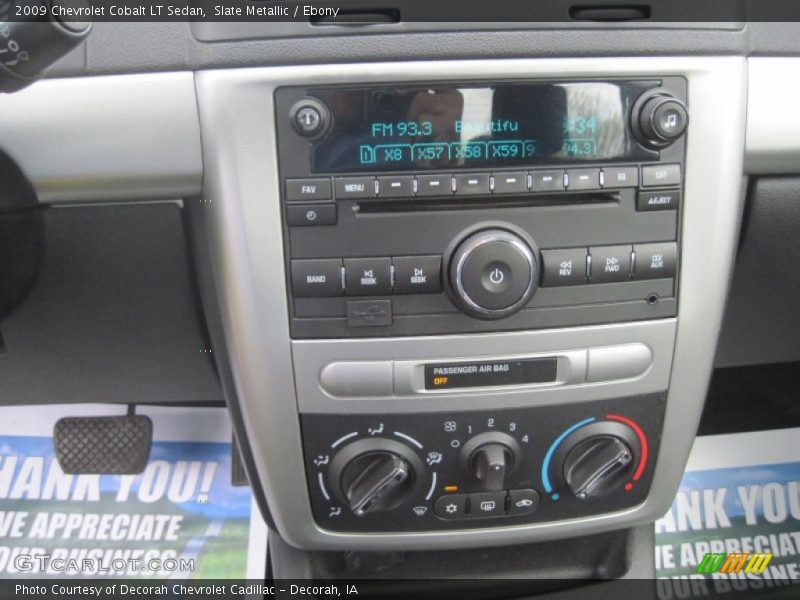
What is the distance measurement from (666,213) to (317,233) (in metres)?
0.33

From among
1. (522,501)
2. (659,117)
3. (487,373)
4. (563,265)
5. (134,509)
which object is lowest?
(134,509)

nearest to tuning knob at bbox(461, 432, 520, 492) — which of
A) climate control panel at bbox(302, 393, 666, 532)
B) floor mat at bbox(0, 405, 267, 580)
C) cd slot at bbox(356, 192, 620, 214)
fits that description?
climate control panel at bbox(302, 393, 666, 532)

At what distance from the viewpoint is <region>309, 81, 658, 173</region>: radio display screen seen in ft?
2.17

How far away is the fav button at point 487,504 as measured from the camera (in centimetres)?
77

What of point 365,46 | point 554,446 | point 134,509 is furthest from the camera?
point 134,509

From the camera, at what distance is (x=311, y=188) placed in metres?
0.67

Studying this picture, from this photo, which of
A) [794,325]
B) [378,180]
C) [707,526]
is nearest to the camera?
[378,180]

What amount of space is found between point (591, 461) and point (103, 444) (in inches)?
30.0

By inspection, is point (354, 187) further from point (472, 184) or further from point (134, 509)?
point (134, 509)

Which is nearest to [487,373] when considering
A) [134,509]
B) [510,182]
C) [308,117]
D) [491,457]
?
[491,457]

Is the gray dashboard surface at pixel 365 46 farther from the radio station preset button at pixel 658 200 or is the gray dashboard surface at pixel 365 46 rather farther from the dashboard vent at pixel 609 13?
the radio station preset button at pixel 658 200

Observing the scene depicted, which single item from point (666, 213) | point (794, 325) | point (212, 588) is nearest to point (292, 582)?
point (212, 588)

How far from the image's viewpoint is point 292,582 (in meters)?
0.90

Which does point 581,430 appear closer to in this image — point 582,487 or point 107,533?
point 582,487
